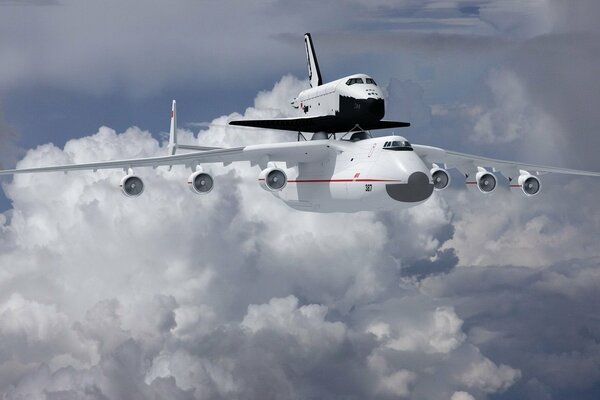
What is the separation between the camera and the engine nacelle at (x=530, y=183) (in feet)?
166

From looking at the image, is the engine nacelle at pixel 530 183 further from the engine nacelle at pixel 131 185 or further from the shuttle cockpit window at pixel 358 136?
the engine nacelle at pixel 131 185

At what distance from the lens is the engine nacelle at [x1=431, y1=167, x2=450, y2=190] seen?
49.2 meters

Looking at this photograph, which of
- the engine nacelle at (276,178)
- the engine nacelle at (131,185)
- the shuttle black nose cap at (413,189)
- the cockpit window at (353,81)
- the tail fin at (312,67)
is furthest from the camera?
the tail fin at (312,67)

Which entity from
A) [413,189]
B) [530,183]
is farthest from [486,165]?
[413,189]

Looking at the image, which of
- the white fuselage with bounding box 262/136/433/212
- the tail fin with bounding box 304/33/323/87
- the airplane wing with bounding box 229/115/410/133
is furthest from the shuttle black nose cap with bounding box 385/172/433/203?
the tail fin with bounding box 304/33/323/87

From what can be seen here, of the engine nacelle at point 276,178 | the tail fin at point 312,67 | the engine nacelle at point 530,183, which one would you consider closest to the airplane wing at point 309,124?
the engine nacelle at point 276,178

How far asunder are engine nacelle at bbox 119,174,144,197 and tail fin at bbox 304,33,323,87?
1411 centimetres

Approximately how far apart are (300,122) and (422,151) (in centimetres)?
682

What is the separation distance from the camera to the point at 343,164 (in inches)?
1785

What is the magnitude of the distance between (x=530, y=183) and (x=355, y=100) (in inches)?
463

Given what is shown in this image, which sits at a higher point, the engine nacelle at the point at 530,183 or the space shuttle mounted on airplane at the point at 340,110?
the space shuttle mounted on airplane at the point at 340,110

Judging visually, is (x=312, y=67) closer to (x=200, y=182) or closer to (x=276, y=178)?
(x=276, y=178)

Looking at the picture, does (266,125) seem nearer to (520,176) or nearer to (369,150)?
(369,150)

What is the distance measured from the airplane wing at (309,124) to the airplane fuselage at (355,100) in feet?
1.45
